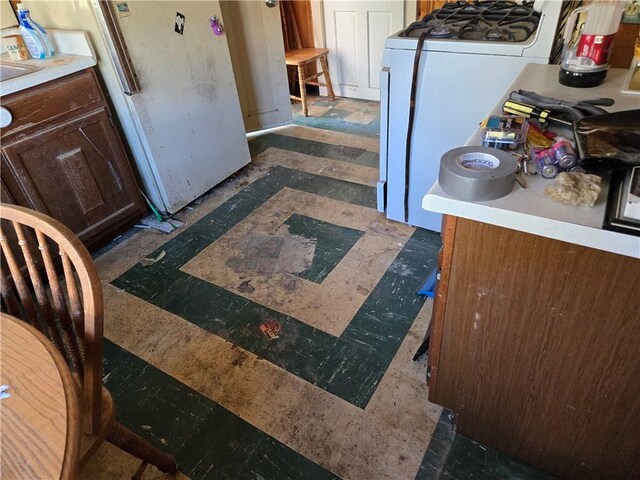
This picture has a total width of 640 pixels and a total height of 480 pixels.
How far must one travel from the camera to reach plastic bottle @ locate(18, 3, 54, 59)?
78.7 inches

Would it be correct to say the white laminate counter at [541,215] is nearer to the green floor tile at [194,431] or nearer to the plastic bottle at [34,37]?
the green floor tile at [194,431]

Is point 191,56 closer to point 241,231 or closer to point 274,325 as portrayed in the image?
point 241,231

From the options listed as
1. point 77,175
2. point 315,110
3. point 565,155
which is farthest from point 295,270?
point 315,110

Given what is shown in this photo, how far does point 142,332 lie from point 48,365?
3.90 ft

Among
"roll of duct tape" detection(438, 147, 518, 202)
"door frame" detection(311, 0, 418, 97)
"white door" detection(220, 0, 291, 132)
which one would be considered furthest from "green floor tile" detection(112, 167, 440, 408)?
"door frame" detection(311, 0, 418, 97)

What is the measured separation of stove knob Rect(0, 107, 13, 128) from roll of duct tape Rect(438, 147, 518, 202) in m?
1.82

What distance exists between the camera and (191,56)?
2383 mm

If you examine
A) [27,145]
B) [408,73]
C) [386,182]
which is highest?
[408,73]

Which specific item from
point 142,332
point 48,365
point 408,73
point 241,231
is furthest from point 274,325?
point 408,73

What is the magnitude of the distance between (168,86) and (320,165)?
3.66 feet

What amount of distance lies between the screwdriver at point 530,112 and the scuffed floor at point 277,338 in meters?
0.94

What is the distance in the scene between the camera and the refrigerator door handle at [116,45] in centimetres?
191

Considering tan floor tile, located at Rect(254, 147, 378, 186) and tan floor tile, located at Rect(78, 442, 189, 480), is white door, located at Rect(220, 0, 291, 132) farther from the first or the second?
tan floor tile, located at Rect(78, 442, 189, 480)

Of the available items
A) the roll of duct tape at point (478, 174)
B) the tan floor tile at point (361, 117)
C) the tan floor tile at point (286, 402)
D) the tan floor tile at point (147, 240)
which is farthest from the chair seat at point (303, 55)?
the roll of duct tape at point (478, 174)
